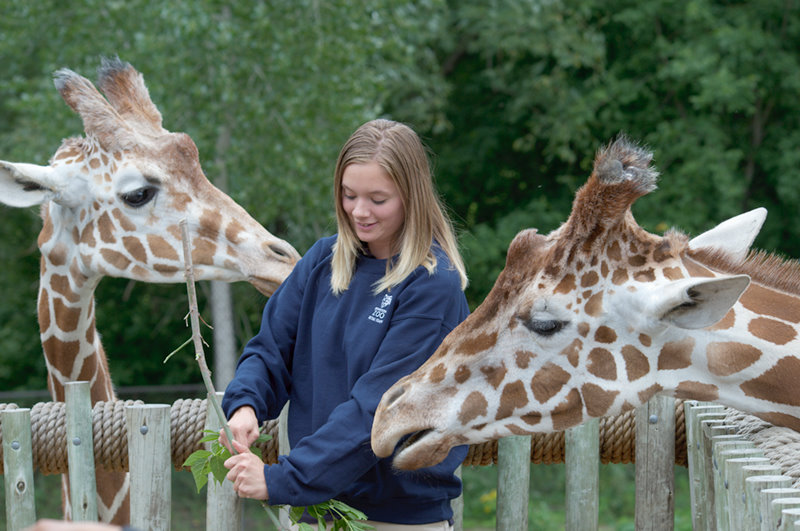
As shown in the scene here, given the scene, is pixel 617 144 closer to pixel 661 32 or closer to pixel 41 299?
pixel 41 299

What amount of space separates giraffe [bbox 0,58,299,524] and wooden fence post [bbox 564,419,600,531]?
133 centimetres

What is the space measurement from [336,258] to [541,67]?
8.75 meters

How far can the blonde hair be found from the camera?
8.20 ft

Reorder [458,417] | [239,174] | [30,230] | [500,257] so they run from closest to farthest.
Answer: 1. [458,417]
2. [239,174]
3. [500,257]
4. [30,230]

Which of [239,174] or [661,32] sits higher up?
[661,32]

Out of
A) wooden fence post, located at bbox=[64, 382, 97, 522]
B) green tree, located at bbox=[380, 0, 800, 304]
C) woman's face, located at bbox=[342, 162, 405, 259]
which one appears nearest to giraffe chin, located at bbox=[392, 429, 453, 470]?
woman's face, located at bbox=[342, 162, 405, 259]

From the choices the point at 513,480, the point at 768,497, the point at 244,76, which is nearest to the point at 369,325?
the point at 513,480

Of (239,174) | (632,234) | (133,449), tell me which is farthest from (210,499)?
(239,174)

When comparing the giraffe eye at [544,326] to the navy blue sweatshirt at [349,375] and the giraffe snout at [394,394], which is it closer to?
the navy blue sweatshirt at [349,375]

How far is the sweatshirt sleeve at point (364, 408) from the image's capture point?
2.24 metres

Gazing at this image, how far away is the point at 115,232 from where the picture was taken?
12.1 ft

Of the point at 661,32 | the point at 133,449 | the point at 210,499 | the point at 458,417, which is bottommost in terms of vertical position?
the point at 210,499

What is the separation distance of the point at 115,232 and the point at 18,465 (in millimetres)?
1061

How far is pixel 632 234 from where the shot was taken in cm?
249
